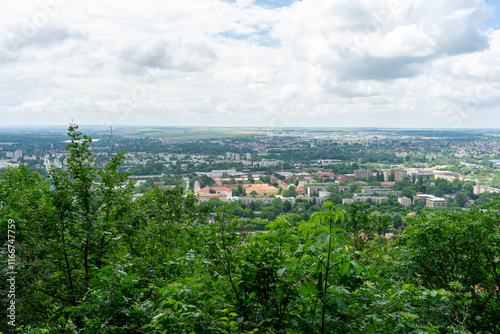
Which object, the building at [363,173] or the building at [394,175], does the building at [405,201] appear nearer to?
the building at [394,175]

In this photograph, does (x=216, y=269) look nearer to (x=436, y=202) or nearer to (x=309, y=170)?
(x=436, y=202)

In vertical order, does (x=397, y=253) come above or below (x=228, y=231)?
below

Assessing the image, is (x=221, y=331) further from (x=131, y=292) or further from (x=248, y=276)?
(x=131, y=292)

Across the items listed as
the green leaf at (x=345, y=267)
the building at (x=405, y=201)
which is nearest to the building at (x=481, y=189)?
the building at (x=405, y=201)

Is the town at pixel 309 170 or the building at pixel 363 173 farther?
the building at pixel 363 173

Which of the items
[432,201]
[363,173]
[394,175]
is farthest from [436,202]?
[363,173]

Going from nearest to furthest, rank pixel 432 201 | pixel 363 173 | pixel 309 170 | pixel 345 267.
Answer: pixel 345 267 < pixel 432 201 < pixel 363 173 < pixel 309 170

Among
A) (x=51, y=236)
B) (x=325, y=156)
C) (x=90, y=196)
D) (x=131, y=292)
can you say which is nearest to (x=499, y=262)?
(x=131, y=292)

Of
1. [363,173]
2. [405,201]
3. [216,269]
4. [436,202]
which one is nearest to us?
[216,269]
